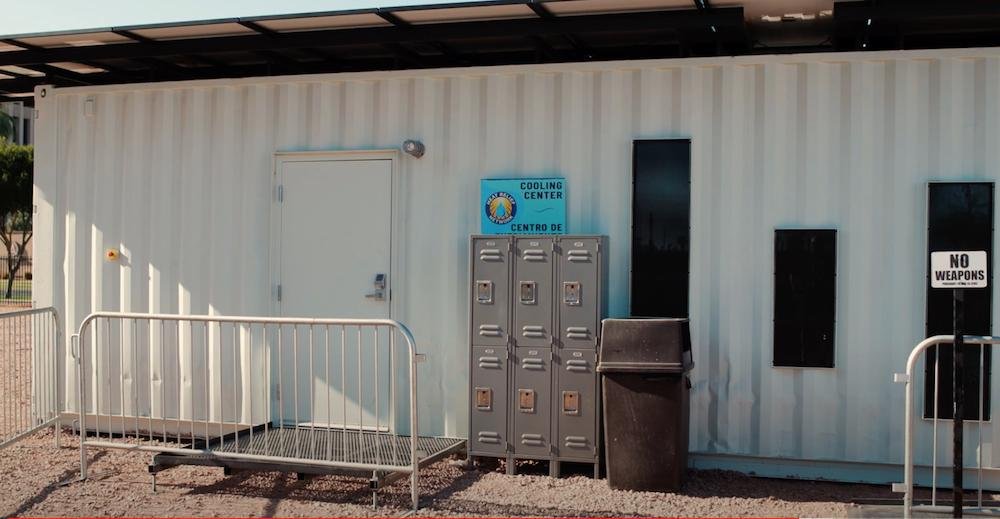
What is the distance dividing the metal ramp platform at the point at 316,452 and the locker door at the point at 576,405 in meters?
0.91

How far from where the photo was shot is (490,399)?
24.4ft

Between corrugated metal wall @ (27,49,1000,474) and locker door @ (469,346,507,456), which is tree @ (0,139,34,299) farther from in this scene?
locker door @ (469,346,507,456)

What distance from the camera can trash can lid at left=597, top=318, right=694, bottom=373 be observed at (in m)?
6.75

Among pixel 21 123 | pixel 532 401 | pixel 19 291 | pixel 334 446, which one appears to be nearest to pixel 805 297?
pixel 532 401

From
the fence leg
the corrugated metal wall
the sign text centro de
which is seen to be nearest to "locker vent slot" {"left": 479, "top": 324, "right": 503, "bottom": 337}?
the corrugated metal wall

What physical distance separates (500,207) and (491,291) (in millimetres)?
853

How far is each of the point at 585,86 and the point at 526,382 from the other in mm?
2493

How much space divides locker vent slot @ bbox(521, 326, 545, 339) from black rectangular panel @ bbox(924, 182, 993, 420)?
2.93 meters

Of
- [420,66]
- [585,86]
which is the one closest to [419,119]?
[420,66]

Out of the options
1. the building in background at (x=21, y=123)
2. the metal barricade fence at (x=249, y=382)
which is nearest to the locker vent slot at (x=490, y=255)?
the metal barricade fence at (x=249, y=382)

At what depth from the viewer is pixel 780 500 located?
6.73 metres

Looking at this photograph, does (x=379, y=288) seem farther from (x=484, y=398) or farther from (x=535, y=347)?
(x=535, y=347)

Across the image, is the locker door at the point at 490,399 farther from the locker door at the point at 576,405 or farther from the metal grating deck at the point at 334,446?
the locker door at the point at 576,405

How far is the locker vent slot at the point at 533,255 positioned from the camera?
735 cm
